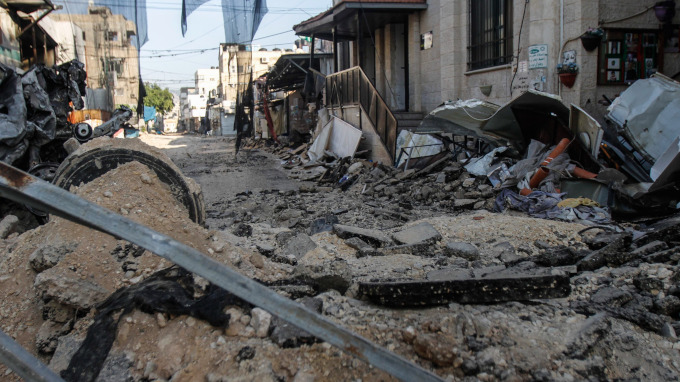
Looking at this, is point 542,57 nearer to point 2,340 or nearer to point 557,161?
point 557,161

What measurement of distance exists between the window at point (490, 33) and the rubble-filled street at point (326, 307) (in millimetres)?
6991

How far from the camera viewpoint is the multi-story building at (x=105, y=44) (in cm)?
1964

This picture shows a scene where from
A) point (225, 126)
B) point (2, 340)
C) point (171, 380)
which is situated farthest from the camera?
point (225, 126)

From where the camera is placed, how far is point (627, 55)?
882 centimetres

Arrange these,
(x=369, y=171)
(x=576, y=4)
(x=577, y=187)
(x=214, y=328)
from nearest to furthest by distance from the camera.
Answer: (x=214, y=328)
(x=577, y=187)
(x=576, y=4)
(x=369, y=171)

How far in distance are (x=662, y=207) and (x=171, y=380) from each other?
6.43 meters

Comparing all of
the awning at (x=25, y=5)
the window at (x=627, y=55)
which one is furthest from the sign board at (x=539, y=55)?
the awning at (x=25, y=5)

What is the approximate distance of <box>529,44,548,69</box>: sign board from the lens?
9023 millimetres

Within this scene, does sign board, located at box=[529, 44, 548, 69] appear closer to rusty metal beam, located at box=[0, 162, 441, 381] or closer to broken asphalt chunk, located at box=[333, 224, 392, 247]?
broken asphalt chunk, located at box=[333, 224, 392, 247]

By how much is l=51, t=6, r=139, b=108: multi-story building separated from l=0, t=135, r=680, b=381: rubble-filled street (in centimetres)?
1599

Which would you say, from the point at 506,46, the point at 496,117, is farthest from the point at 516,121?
the point at 506,46

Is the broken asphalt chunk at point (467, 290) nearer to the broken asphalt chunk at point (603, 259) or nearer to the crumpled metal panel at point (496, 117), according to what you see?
the broken asphalt chunk at point (603, 259)

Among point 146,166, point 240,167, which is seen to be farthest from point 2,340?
point 240,167

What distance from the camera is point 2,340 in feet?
5.65
